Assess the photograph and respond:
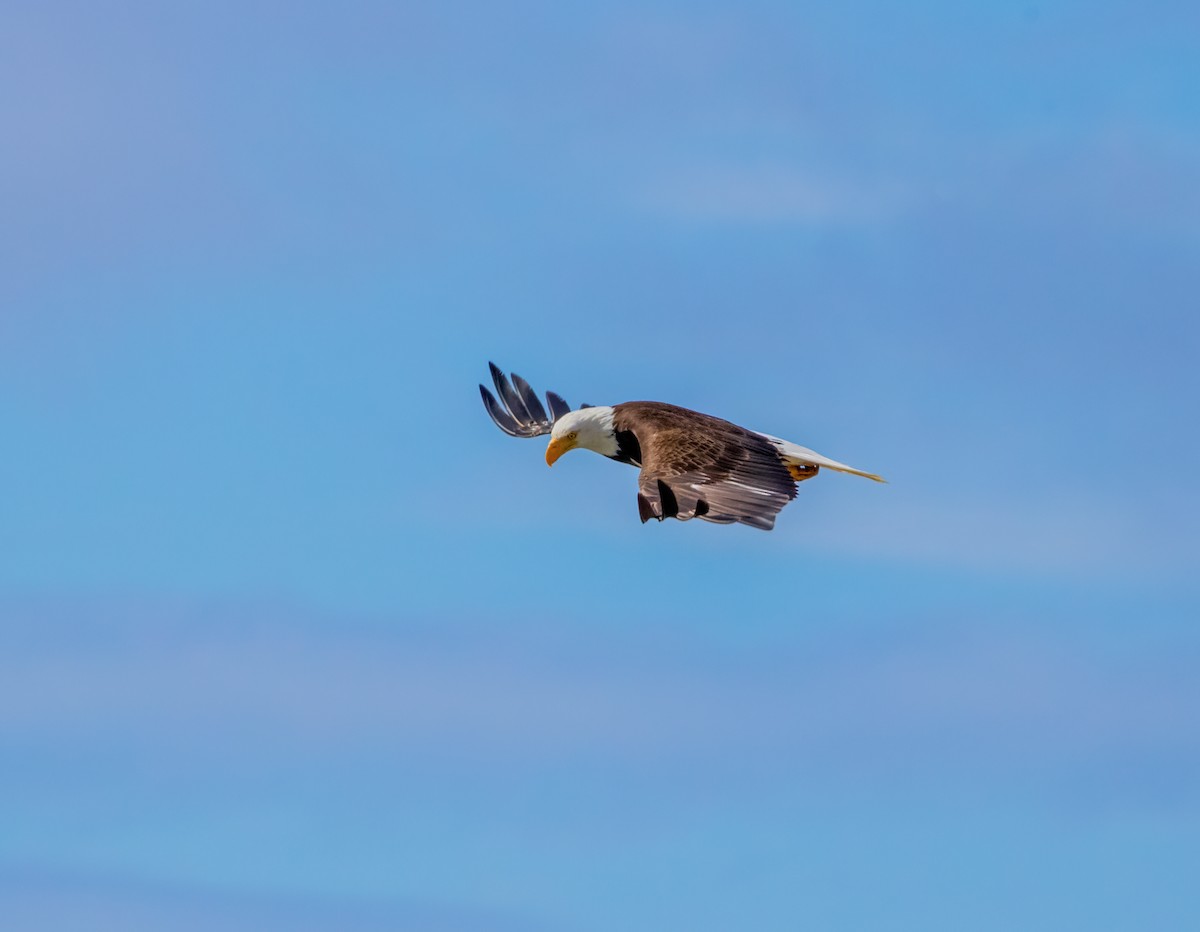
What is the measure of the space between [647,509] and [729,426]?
4.93 metres

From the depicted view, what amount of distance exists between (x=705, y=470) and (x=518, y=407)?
1036 cm

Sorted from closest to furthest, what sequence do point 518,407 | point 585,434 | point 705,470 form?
point 705,470 → point 585,434 → point 518,407

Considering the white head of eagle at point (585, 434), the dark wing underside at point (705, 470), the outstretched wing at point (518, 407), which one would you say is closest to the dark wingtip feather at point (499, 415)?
the outstretched wing at point (518, 407)

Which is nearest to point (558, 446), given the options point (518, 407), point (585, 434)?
point (585, 434)

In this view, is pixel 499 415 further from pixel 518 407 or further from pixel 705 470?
pixel 705 470

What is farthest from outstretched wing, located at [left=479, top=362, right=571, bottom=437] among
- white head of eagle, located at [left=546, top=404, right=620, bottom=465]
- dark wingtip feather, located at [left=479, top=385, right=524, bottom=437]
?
white head of eagle, located at [left=546, top=404, right=620, bottom=465]

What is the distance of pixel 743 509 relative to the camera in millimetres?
25812

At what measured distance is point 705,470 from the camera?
27594 mm

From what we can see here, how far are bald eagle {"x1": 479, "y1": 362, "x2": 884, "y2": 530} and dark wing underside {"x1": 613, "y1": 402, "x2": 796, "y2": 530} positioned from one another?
12 mm

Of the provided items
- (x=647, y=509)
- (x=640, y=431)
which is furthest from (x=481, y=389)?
(x=647, y=509)

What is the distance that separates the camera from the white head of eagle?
107 feet

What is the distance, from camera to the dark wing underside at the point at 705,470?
25.8 m

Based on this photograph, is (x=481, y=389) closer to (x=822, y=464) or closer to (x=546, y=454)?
(x=546, y=454)

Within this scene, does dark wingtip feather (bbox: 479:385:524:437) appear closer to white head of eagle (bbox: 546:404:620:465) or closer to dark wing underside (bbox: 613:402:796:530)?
white head of eagle (bbox: 546:404:620:465)
